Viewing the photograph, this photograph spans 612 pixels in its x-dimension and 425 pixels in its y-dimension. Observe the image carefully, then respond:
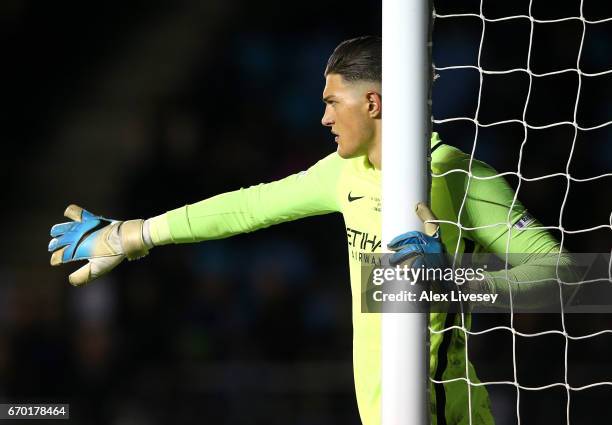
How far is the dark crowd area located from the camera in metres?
3.80

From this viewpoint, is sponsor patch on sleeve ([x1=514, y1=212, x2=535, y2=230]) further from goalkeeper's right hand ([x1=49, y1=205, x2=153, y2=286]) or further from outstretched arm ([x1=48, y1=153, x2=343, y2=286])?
goalkeeper's right hand ([x1=49, y1=205, x2=153, y2=286])

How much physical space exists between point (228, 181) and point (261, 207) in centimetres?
222

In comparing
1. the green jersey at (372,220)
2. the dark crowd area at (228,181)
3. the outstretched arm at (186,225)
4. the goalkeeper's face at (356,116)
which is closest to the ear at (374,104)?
the goalkeeper's face at (356,116)

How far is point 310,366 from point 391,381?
92.0 inches

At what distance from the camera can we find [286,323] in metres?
4.06

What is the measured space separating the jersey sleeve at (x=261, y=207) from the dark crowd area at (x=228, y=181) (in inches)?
64.7

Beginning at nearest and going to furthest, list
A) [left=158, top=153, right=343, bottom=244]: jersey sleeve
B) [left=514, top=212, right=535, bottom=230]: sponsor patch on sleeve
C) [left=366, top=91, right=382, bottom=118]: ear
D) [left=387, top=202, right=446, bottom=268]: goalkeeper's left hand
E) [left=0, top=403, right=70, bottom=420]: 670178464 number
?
[left=387, top=202, right=446, bottom=268]: goalkeeper's left hand
[left=514, top=212, right=535, bottom=230]: sponsor patch on sleeve
[left=366, top=91, right=382, bottom=118]: ear
[left=158, top=153, right=343, bottom=244]: jersey sleeve
[left=0, top=403, right=70, bottom=420]: 670178464 number

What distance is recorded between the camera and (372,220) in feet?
6.28

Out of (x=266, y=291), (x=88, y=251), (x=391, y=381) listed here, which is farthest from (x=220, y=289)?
(x=391, y=381)

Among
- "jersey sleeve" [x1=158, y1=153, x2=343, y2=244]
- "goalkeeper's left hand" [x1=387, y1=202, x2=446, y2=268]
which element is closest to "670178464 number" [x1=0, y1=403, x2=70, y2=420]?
"jersey sleeve" [x1=158, y1=153, x2=343, y2=244]

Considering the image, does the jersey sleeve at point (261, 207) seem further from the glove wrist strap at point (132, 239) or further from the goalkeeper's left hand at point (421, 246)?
the goalkeeper's left hand at point (421, 246)

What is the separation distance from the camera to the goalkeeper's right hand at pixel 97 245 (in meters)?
2.15

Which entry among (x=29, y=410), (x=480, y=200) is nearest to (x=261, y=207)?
(x=480, y=200)

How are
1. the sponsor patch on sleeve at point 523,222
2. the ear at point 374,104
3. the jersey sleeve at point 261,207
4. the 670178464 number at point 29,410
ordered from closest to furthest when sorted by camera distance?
the sponsor patch on sleeve at point 523,222
the ear at point 374,104
the jersey sleeve at point 261,207
the 670178464 number at point 29,410
